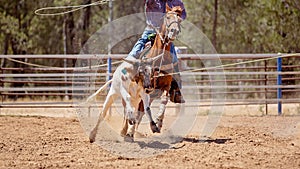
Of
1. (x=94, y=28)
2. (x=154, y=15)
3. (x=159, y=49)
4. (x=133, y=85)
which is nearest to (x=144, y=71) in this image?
(x=133, y=85)

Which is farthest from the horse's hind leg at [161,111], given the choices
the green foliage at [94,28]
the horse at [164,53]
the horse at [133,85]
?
the green foliage at [94,28]

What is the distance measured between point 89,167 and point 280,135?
418 centimetres

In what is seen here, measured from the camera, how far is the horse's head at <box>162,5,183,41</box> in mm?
7445

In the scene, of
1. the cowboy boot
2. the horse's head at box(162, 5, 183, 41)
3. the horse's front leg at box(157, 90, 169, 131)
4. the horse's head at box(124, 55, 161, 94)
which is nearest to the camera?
the horse's head at box(162, 5, 183, 41)

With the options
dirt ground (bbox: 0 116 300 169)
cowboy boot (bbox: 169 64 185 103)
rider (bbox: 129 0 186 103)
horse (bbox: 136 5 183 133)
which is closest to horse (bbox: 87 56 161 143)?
horse (bbox: 136 5 183 133)

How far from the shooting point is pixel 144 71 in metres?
7.74

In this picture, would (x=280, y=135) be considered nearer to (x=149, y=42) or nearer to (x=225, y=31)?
(x=149, y=42)

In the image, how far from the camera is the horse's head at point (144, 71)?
7.70 meters

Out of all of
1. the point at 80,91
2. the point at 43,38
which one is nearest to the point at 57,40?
the point at 43,38

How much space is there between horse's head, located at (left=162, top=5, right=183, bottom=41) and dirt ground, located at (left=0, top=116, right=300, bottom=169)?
159cm

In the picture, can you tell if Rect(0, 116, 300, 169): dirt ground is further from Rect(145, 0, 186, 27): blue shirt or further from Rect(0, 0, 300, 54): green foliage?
Rect(0, 0, 300, 54): green foliage

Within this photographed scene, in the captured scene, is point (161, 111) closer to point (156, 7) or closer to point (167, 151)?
point (167, 151)

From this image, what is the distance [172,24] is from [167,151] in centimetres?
178

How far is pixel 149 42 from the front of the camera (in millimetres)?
8344
